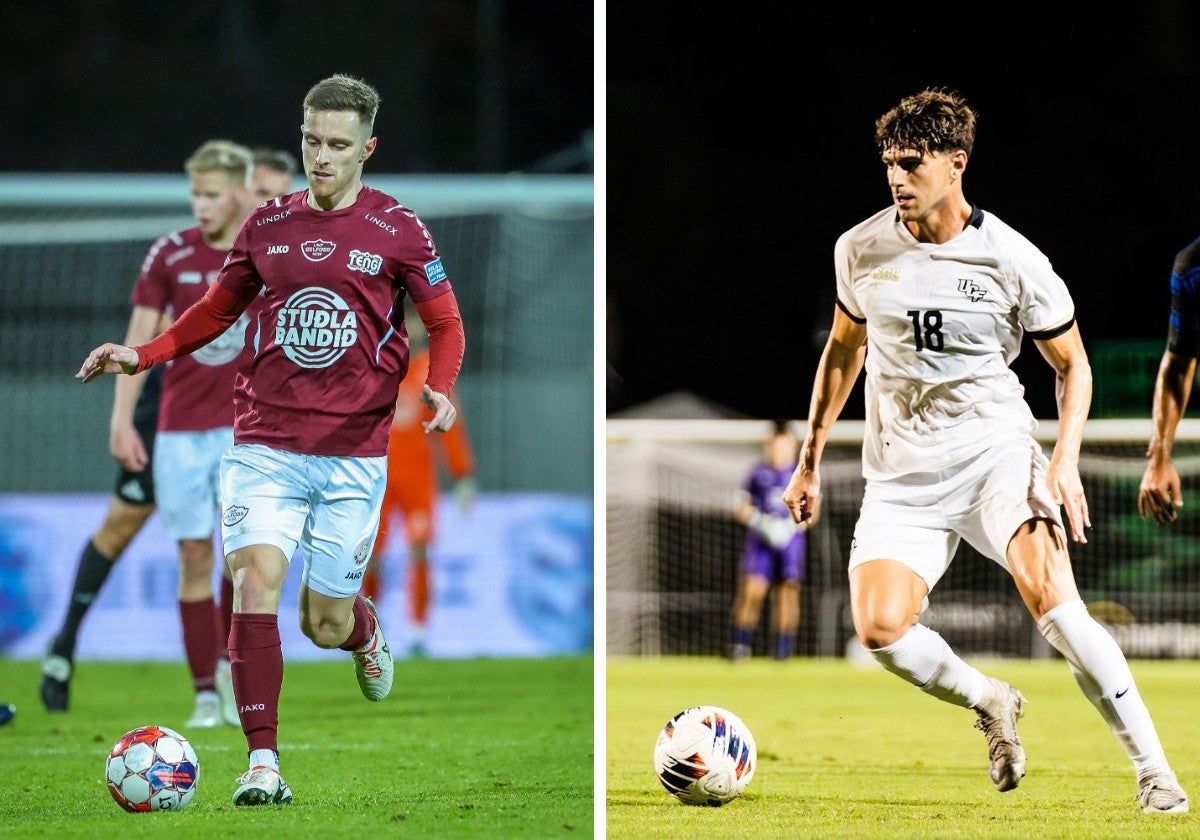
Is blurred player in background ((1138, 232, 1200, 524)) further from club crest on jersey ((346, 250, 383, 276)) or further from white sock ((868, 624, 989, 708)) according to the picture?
club crest on jersey ((346, 250, 383, 276))

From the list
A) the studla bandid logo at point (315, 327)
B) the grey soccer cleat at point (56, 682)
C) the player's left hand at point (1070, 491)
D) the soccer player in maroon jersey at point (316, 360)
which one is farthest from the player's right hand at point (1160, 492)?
the grey soccer cleat at point (56, 682)

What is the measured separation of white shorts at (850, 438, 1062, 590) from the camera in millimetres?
5488

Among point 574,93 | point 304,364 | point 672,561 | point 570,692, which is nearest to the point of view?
point 304,364

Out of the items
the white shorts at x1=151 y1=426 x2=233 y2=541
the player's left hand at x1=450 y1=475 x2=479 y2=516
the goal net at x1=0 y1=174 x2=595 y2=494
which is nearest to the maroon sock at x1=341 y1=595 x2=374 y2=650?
the white shorts at x1=151 y1=426 x2=233 y2=541

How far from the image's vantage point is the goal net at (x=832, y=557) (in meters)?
14.8

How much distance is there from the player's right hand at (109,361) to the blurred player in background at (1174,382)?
326 centimetres

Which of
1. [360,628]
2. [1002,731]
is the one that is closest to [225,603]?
[360,628]

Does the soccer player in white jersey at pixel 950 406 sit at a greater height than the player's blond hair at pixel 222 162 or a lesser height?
lesser

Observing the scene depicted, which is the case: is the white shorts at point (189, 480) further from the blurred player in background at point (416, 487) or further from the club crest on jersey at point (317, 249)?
the blurred player in background at point (416, 487)

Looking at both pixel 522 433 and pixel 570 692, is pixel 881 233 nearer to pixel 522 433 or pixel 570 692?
pixel 570 692

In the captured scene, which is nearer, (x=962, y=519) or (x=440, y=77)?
(x=962, y=519)

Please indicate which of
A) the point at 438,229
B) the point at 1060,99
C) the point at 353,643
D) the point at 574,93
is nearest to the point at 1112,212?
the point at 1060,99

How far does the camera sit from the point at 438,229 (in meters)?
15.7

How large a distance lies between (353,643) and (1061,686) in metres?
7.51
